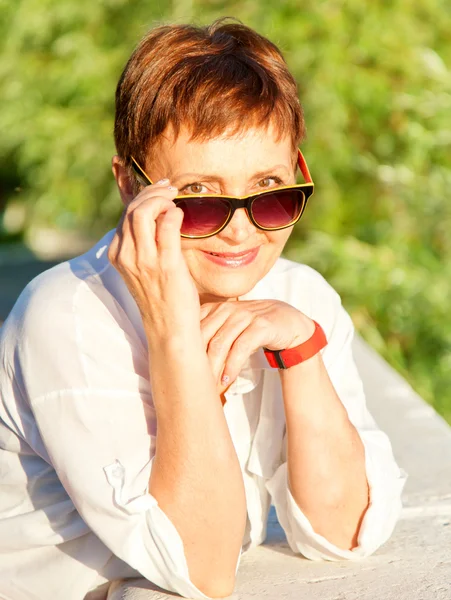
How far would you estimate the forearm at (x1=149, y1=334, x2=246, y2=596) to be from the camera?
75.0 inches

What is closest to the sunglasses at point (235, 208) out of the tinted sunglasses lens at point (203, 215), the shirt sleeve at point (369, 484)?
the tinted sunglasses lens at point (203, 215)

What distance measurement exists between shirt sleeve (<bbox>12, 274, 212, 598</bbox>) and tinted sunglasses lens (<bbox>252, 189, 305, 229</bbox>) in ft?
1.33

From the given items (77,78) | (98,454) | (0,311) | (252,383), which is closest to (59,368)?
(98,454)

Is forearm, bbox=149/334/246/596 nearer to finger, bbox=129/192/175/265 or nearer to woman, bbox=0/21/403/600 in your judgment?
woman, bbox=0/21/403/600

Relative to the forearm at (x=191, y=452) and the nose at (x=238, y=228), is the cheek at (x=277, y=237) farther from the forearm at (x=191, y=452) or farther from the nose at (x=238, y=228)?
the forearm at (x=191, y=452)

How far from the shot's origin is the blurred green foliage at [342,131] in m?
5.52

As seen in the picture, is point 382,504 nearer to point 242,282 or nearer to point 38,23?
point 242,282

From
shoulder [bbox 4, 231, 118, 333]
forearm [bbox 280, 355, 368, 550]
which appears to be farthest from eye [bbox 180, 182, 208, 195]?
forearm [bbox 280, 355, 368, 550]

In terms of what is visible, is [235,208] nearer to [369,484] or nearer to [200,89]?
[200,89]

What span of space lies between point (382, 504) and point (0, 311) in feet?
14.0

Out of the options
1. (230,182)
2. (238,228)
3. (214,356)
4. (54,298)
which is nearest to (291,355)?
(214,356)

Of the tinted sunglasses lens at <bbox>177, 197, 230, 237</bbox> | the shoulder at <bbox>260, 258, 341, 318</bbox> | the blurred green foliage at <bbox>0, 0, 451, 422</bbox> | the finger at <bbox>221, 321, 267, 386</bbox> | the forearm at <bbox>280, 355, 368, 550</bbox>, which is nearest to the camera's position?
the tinted sunglasses lens at <bbox>177, 197, 230, 237</bbox>

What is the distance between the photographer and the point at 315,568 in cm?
229

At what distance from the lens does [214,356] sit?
2.08 meters
